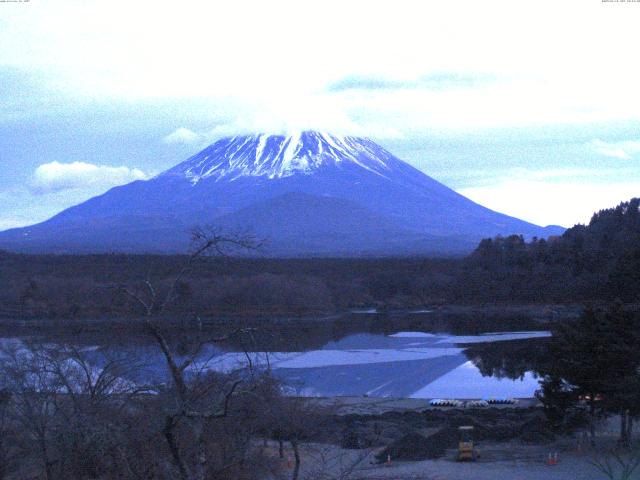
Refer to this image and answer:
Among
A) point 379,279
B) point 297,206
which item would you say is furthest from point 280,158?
point 379,279

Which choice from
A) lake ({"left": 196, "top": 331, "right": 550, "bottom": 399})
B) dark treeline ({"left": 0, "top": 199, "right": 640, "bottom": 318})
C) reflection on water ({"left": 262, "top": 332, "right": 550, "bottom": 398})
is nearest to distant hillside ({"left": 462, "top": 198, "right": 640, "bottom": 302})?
dark treeline ({"left": 0, "top": 199, "right": 640, "bottom": 318})

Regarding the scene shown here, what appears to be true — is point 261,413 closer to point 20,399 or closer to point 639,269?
point 20,399

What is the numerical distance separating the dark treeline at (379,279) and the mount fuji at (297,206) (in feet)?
131

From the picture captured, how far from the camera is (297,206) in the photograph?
5089 inches

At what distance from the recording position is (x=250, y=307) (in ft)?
153

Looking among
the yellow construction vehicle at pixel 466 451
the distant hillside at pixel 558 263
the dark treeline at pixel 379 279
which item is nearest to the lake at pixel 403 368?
the yellow construction vehicle at pixel 466 451

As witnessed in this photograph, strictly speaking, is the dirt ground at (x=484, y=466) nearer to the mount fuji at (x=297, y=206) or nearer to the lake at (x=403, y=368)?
the lake at (x=403, y=368)

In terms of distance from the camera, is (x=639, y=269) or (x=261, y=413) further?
(x=639, y=269)

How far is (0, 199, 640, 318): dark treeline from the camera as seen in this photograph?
4225 cm

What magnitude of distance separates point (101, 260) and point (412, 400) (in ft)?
144

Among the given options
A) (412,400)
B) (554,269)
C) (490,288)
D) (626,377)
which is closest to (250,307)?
(490,288)

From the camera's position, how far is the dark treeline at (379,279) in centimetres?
4225

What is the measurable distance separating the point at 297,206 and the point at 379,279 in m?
69.4

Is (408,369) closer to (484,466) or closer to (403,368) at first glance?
(403,368)
